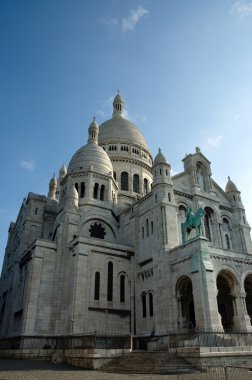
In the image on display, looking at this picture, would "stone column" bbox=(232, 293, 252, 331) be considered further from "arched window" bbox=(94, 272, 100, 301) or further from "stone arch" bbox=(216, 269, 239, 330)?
"arched window" bbox=(94, 272, 100, 301)

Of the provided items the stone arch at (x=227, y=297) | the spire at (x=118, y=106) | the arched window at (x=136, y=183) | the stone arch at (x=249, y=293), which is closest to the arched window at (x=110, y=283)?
the stone arch at (x=227, y=297)

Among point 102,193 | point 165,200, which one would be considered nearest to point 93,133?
point 102,193

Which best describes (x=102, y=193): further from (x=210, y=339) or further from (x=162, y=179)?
(x=210, y=339)

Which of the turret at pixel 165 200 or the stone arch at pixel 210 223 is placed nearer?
the turret at pixel 165 200

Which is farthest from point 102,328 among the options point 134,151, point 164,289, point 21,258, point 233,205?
point 134,151

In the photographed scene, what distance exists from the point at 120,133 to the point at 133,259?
2797cm

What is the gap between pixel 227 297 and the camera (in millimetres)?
29938

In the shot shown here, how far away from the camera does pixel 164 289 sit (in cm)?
2881

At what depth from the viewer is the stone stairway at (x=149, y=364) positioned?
16.8 m

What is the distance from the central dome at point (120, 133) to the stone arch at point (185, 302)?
3182cm

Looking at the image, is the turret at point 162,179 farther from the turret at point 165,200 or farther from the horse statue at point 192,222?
the horse statue at point 192,222

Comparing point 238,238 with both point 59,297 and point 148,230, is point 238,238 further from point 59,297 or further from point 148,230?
point 59,297

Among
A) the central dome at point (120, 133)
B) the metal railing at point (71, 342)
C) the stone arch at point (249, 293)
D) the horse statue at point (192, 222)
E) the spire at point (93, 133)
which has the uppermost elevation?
the central dome at point (120, 133)

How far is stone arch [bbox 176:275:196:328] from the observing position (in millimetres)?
27031
